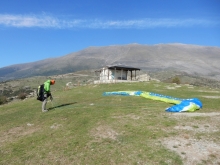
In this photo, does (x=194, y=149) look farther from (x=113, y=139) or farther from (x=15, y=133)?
(x=15, y=133)

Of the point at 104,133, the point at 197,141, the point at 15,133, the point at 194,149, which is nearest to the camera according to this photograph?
the point at 194,149

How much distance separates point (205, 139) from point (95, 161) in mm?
6721

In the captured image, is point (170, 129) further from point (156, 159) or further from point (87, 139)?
point (87, 139)

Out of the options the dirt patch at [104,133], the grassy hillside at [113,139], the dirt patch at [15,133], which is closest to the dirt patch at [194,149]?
the grassy hillside at [113,139]

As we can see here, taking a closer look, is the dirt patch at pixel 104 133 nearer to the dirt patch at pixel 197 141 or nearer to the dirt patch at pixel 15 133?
the dirt patch at pixel 197 141

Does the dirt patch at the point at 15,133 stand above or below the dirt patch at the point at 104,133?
below

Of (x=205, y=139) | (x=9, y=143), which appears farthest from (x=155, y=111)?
(x=9, y=143)

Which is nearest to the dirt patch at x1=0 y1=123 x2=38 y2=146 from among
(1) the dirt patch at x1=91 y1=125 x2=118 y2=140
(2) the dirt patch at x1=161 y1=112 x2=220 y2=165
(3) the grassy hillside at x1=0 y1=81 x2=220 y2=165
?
(3) the grassy hillside at x1=0 y1=81 x2=220 y2=165

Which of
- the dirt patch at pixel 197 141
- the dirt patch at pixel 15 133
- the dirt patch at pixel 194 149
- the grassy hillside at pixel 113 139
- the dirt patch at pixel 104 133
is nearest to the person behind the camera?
the dirt patch at pixel 194 149

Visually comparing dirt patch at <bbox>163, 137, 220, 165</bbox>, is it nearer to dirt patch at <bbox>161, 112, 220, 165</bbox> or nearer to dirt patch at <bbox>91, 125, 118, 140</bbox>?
dirt patch at <bbox>161, 112, 220, 165</bbox>

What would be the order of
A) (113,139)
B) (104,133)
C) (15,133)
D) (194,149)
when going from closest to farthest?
1. (194,149)
2. (113,139)
3. (104,133)
4. (15,133)

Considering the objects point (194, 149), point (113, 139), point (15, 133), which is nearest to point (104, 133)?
point (113, 139)

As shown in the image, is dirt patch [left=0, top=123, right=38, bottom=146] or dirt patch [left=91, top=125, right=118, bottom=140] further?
dirt patch [left=0, top=123, right=38, bottom=146]

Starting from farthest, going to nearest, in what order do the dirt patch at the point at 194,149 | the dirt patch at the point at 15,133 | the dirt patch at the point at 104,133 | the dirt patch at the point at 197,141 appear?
the dirt patch at the point at 15,133, the dirt patch at the point at 104,133, the dirt patch at the point at 197,141, the dirt patch at the point at 194,149
